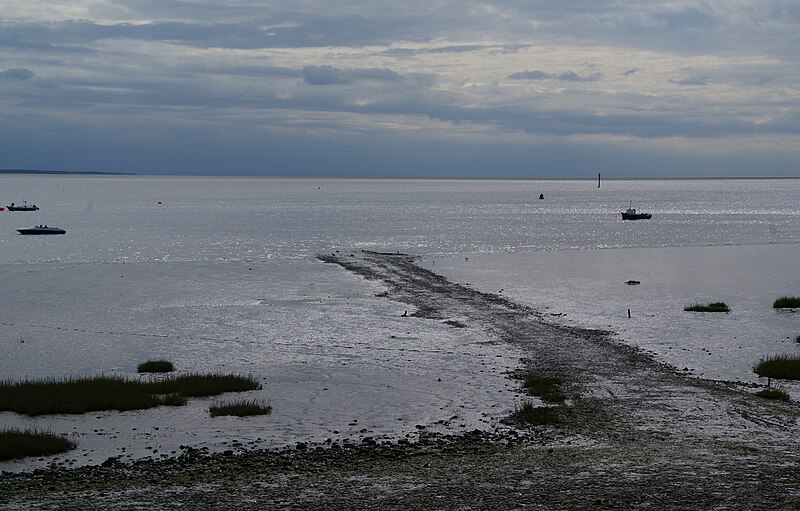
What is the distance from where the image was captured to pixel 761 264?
74.6 metres

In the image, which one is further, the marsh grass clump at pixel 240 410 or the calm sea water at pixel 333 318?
the calm sea water at pixel 333 318

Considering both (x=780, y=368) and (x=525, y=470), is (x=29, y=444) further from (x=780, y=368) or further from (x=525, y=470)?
(x=780, y=368)

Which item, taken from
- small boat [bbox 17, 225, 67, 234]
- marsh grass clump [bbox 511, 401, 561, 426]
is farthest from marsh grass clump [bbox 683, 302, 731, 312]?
small boat [bbox 17, 225, 67, 234]

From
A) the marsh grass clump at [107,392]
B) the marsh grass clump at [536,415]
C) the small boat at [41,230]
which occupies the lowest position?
the small boat at [41,230]

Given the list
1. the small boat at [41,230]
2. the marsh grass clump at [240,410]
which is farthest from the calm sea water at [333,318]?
the small boat at [41,230]

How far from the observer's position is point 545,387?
2559cm

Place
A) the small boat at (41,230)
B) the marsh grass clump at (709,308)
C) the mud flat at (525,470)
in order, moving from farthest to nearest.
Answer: the small boat at (41,230), the marsh grass clump at (709,308), the mud flat at (525,470)

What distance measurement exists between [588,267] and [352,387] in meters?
48.7

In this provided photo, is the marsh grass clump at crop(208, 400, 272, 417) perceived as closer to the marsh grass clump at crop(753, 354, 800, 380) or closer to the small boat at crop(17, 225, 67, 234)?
the marsh grass clump at crop(753, 354, 800, 380)

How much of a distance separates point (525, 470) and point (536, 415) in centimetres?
473

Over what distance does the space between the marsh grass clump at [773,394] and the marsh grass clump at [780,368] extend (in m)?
3.04

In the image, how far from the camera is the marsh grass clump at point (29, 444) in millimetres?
18281

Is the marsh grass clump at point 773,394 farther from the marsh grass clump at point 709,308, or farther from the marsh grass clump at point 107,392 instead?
the marsh grass clump at point 709,308

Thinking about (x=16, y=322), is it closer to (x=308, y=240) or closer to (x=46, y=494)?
(x=46, y=494)
